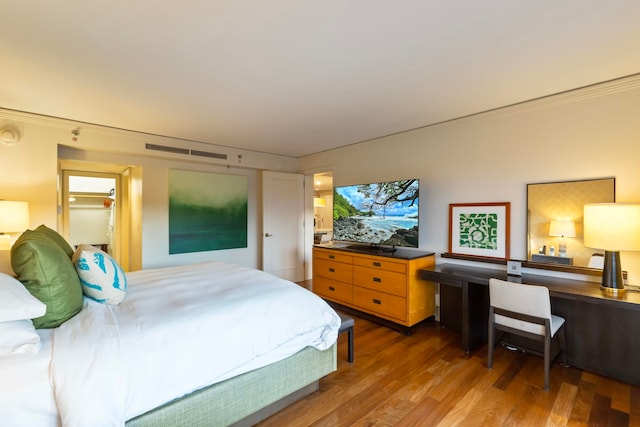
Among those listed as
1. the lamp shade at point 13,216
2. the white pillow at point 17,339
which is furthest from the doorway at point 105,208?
the white pillow at point 17,339

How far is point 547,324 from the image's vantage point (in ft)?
7.24

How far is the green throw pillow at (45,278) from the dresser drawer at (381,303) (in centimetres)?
276

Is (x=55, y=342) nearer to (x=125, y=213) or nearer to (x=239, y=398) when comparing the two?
(x=239, y=398)

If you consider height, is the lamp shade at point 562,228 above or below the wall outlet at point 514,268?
above

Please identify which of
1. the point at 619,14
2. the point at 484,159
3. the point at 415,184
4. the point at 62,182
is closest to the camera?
the point at 619,14

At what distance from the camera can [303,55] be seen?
6.64ft

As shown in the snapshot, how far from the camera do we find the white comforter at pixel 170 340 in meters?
1.22

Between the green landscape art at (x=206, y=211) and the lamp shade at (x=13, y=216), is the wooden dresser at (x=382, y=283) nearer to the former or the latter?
the green landscape art at (x=206, y=211)

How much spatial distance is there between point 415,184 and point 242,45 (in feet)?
7.69

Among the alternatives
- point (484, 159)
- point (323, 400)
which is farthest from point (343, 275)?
point (484, 159)

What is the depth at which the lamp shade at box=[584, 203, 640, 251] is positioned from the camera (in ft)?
6.91

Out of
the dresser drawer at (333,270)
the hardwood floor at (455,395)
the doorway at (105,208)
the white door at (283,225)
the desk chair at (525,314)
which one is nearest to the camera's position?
the hardwood floor at (455,395)

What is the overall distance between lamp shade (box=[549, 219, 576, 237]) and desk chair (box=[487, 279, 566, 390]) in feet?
2.46

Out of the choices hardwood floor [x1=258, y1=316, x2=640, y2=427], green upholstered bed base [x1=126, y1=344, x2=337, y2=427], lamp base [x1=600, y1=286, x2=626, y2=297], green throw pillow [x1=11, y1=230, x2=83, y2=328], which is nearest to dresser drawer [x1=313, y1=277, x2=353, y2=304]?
hardwood floor [x1=258, y1=316, x2=640, y2=427]
